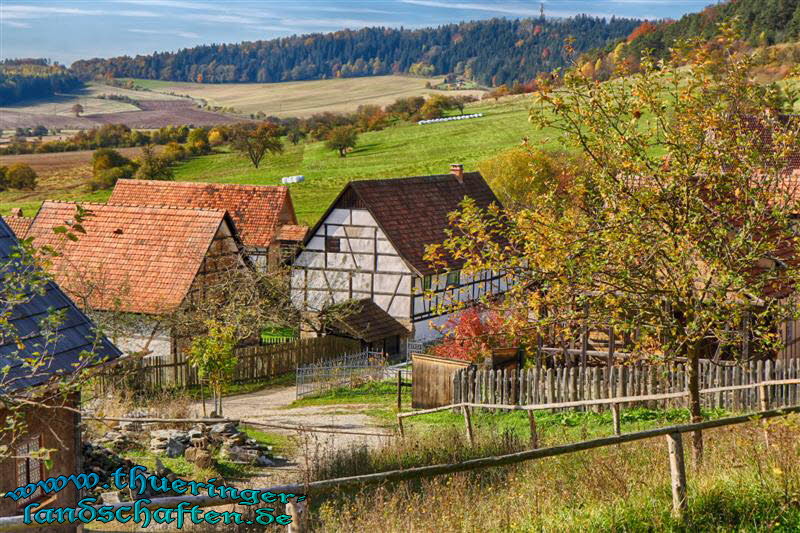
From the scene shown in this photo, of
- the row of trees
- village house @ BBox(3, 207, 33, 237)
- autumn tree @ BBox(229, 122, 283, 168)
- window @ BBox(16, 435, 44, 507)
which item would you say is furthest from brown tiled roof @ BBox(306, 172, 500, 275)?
the row of trees

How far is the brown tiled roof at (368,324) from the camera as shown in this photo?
36406 millimetres

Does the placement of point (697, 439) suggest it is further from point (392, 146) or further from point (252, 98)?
point (252, 98)

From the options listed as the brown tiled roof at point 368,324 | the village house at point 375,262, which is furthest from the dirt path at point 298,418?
the village house at point 375,262

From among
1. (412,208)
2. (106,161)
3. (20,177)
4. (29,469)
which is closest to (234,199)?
(412,208)

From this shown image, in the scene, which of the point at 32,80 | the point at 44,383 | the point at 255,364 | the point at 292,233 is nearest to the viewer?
the point at 44,383

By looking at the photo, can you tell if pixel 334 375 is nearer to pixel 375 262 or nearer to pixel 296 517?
A: pixel 375 262

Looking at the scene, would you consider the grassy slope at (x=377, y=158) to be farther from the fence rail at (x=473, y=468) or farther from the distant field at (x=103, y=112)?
the fence rail at (x=473, y=468)

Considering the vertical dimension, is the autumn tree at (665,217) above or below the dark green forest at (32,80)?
below

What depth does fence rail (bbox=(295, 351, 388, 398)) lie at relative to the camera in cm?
3100

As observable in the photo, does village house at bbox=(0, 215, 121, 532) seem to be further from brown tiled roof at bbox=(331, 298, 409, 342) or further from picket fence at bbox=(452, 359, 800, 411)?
brown tiled roof at bbox=(331, 298, 409, 342)

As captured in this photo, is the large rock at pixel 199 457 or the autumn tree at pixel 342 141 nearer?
the large rock at pixel 199 457

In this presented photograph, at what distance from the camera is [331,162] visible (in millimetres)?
90938

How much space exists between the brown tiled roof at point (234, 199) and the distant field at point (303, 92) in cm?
9558

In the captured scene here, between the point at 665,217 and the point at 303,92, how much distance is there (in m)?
163
